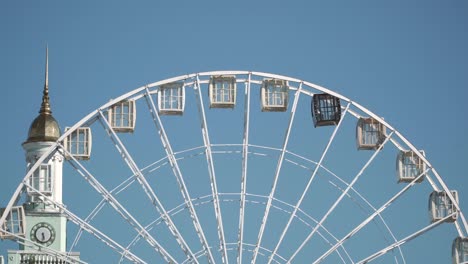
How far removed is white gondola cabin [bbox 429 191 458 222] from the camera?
7650cm

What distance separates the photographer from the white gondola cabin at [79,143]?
74.9 m

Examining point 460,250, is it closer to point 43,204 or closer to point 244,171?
point 244,171

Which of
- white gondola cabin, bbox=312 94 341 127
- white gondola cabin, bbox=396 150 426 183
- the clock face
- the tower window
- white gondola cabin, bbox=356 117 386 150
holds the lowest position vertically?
the clock face

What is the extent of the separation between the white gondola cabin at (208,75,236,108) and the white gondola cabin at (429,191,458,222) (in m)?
9.84

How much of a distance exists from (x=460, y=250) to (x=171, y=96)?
14364mm

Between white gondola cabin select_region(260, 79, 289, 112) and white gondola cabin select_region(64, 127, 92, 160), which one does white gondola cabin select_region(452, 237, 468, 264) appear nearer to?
white gondola cabin select_region(260, 79, 289, 112)

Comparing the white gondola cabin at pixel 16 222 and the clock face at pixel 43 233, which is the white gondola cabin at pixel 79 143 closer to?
the white gondola cabin at pixel 16 222

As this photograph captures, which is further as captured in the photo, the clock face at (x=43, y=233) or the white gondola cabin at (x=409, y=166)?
the clock face at (x=43, y=233)

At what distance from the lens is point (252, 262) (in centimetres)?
7100

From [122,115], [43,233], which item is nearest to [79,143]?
[122,115]

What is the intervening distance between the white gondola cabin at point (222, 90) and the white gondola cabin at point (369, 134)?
601cm

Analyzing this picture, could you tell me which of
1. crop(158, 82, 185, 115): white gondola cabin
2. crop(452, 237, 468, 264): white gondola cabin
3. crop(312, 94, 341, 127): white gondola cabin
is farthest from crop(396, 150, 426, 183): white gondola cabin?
crop(158, 82, 185, 115): white gondola cabin

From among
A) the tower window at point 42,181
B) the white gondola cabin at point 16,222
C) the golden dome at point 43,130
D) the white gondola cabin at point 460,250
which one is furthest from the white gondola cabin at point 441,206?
the golden dome at point 43,130

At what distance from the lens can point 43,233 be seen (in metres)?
119
